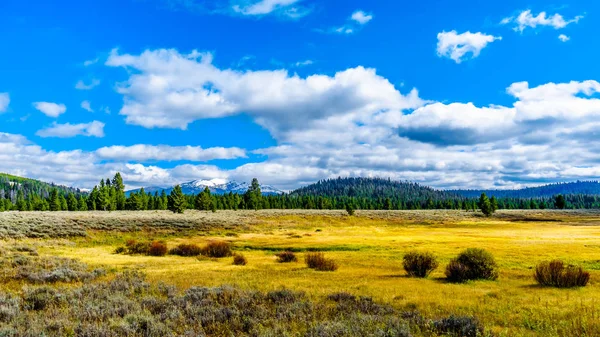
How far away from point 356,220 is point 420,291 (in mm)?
89645

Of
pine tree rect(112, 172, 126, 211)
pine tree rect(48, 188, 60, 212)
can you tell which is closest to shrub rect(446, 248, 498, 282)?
pine tree rect(112, 172, 126, 211)

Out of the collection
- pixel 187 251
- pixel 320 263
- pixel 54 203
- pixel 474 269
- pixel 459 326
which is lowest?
pixel 187 251

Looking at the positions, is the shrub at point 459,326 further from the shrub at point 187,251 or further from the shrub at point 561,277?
the shrub at point 187,251

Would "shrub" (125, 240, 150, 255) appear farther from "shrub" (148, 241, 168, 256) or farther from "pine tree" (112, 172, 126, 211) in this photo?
"pine tree" (112, 172, 126, 211)

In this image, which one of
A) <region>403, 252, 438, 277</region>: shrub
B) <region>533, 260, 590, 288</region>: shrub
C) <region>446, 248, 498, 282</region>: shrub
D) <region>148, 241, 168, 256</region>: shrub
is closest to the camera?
<region>533, 260, 590, 288</region>: shrub

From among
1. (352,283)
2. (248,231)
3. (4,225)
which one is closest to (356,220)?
(248,231)

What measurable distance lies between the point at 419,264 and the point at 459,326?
11.4 metres

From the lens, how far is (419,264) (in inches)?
887

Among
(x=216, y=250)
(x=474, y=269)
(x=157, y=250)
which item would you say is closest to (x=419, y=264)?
(x=474, y=269)

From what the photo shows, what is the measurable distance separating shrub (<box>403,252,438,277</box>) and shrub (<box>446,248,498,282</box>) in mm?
1340

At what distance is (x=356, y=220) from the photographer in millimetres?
106375

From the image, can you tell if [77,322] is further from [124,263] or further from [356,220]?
[356,220]

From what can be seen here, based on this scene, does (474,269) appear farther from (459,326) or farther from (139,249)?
(139,249)

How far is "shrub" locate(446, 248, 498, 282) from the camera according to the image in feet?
68.8
